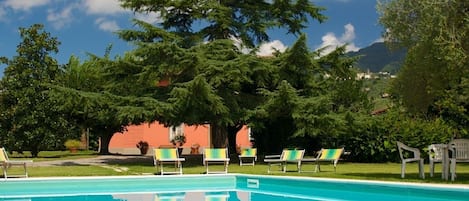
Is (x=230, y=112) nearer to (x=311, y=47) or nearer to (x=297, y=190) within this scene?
(x=311, y=47)

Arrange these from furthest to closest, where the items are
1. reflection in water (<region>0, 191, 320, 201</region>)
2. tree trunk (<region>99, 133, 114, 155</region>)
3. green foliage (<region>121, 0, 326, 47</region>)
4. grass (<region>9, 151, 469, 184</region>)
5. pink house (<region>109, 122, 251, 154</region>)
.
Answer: pink house (<region>109, 122, 251, 154</region>)
tree trunk (<region>99, 133, 114, 155</region>)
green foliage (<region>121, 0, 326, 47</region>)
grass (<region>9, 151, 469, 184</region>)
reflection in water (<region>0, 191, 320, 201</region>)

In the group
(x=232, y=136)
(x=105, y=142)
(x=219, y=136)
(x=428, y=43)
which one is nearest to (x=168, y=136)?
(x=105, y=142)

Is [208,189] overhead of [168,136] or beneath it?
beneath

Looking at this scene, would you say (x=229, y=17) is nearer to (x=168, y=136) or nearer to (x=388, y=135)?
(x=388, y=135)

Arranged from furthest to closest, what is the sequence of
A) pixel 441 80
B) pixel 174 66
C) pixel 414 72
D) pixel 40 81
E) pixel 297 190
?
pixel 40 81 → pixel 174 66 → pixel 414 72 → pixel 441 80 → pixel 297 190

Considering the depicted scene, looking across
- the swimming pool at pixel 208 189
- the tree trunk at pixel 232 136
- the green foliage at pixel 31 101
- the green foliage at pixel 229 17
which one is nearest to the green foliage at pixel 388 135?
the green foliage at pixel 229 17

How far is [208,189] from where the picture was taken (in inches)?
577

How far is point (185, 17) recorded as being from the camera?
2405 centimetres

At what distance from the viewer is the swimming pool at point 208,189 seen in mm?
11531

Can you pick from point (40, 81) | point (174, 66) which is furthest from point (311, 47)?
point (40, 81)

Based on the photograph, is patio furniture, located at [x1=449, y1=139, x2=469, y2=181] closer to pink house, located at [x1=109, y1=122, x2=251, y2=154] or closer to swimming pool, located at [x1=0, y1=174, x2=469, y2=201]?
swimming pool, located at [x1=0, y1=174, x2=469, y2=201]

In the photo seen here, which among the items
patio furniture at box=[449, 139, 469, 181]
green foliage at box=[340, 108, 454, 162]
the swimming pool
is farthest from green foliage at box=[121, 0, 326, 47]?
patio furniture at box=[449, 139, 469, 181]

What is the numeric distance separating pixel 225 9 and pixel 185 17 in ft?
7.27

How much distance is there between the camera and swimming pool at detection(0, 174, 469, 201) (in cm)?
1153
